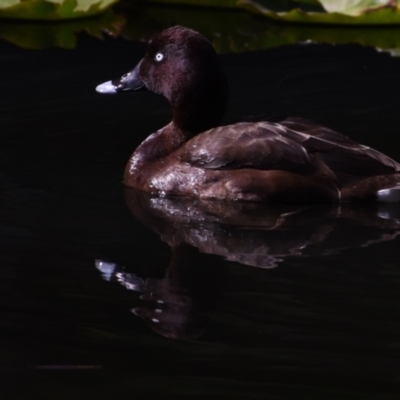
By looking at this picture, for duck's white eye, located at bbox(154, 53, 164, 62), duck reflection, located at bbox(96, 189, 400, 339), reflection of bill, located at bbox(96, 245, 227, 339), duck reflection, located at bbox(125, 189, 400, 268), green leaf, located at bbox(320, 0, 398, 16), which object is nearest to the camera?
reflection of bill, located at bbox(96, 245, 227, 339)

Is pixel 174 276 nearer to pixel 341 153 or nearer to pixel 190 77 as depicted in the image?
pixel 341 153

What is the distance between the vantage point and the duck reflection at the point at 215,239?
13.2 feet

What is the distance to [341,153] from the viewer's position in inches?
218

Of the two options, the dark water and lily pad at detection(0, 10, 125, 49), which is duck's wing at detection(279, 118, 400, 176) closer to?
the dark water

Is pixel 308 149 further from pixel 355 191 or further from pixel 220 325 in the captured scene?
pixel 220 325

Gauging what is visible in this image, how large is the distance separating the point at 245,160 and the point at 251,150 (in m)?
0.06

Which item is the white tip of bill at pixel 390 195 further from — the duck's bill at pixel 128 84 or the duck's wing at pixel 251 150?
the duck's bill at pixel 128 84

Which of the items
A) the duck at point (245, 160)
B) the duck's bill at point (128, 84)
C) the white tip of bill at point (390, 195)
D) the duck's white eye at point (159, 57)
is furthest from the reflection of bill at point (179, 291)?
the duck's bill at point (128, 84)

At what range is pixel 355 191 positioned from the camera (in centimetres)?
546

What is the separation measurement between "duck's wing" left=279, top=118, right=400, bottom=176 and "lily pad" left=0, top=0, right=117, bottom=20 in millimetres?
3695

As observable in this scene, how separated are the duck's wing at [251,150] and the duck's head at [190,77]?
317mm

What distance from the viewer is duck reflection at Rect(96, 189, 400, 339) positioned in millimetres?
4027

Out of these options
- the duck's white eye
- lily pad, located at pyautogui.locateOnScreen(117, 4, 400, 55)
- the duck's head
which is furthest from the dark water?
lily pad, located at pyautogui.locateOnScreen(117, 4, 400, 55)

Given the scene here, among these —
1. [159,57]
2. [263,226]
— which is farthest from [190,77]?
[263,226]
